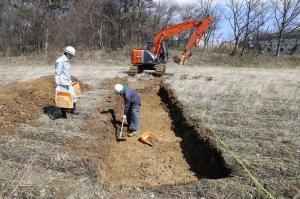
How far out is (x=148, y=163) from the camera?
758 centimetres

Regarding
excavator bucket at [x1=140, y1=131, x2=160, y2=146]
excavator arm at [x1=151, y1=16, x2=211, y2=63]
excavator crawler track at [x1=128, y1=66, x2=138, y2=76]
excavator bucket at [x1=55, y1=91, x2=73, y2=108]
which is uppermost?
excavator arm at [x1=151, y1=16, x2=211, y2=63]

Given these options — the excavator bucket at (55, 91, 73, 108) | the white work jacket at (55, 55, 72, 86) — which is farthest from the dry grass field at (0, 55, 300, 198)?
the white work jacket at (55, 55, 72, 86)

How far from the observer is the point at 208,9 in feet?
137

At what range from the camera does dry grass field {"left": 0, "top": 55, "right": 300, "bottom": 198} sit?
566cm

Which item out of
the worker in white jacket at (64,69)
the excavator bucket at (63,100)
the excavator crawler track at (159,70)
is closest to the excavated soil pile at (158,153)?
the excavator bucket at (63,100)

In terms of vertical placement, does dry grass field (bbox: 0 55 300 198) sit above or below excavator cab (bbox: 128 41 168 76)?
below

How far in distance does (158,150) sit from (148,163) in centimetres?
89

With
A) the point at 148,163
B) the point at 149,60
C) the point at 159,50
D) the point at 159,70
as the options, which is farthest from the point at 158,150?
the point at 159,50

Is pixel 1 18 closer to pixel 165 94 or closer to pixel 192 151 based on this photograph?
pixel 165 94

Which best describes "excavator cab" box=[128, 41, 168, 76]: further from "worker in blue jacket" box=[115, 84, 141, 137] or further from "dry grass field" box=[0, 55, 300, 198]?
"worker in blue jacket" box=[115, 84, 141, 137]

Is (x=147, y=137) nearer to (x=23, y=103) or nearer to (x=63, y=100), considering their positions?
(x=63, y=100)

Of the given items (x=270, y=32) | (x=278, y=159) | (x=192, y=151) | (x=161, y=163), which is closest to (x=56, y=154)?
(x=161, y=163)

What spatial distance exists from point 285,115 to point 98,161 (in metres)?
6.16

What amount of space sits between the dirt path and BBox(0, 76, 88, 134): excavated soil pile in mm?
2401
